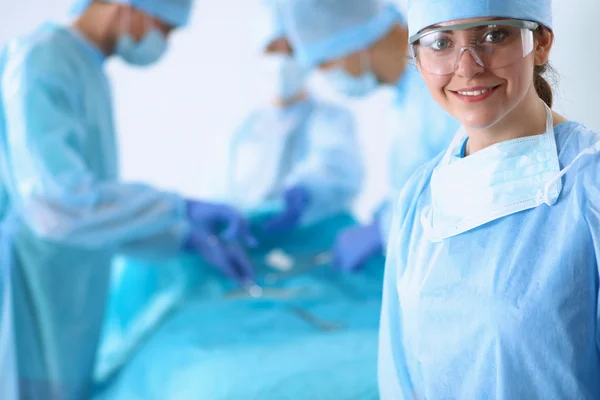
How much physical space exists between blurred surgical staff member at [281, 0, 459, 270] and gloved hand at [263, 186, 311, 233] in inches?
9.3

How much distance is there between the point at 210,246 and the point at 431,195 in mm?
1188

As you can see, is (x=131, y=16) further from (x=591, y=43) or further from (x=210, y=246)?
(x=591, y=43)

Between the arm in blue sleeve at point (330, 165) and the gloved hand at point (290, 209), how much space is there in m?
0.05

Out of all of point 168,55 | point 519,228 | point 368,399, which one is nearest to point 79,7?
point 168,55

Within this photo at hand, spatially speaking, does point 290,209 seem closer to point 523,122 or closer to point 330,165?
point 330,165

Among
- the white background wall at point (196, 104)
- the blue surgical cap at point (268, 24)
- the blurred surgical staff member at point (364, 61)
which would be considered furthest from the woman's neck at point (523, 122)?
the white background wall at point (196, 104)

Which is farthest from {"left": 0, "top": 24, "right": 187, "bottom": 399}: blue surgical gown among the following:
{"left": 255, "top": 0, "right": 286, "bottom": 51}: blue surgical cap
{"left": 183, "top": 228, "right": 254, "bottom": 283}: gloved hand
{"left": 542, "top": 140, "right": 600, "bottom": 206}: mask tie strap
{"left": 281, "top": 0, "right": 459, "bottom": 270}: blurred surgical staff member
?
{"left": 542, "top": 140, "right": 600, "bottom": 206}: mask tie strap

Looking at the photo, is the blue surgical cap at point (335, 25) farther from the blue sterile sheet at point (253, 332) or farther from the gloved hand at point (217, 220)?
the blue sterile sheet at point (253, 332)

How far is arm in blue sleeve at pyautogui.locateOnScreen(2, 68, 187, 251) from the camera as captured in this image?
5.92 feet

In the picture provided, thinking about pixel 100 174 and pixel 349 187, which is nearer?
pixel 100 174

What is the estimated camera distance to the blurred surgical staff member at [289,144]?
2.58 meters

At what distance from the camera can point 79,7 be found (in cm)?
203

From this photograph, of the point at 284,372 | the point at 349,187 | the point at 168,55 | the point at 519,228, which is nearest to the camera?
the point at 519,228

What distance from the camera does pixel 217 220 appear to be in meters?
2.15
